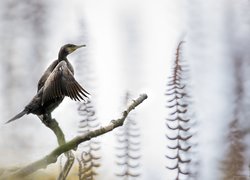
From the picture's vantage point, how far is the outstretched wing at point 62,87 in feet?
8.13

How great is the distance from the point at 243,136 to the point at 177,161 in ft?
4.96

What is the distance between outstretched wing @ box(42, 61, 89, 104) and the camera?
2479 millimetres

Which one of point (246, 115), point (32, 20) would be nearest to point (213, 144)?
point (246, 115)

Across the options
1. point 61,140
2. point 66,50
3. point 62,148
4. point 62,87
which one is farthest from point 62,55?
point 62,148

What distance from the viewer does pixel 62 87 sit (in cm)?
252

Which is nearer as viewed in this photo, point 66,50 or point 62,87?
point 62,87

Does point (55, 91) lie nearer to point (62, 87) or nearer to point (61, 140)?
point (62, 87)

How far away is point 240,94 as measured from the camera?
23.6ft

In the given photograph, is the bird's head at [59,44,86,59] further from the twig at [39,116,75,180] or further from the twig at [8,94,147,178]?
the twig at [8,94,147,178]

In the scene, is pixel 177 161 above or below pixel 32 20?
below

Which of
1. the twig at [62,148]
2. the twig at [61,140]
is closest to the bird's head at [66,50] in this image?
the twig at [61,140]

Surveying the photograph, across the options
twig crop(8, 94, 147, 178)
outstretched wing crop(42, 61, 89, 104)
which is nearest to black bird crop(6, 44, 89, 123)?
outstretched wing crop(42, 61, 89, 104)

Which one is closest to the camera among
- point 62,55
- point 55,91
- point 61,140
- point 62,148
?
point 62,148

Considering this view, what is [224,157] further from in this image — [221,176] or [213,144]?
[213,144]
